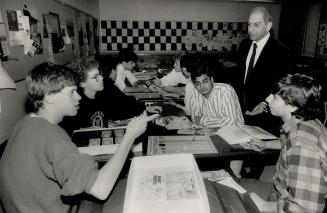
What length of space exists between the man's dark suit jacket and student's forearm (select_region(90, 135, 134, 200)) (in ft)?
6.90

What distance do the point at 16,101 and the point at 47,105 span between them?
58cm

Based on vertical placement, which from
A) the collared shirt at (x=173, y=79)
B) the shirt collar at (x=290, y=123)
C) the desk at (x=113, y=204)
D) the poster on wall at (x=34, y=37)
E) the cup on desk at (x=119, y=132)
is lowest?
the desk at (x=113, y=204)

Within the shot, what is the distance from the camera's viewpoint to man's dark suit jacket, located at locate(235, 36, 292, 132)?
9.17 feet

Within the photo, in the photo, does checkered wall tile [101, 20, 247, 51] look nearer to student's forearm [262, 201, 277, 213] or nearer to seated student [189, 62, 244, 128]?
seated student [189, 62, 244, 128]

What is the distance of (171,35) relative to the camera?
611 centimetres

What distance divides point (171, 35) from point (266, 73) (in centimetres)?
360

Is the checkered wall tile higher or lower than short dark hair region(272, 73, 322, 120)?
higher

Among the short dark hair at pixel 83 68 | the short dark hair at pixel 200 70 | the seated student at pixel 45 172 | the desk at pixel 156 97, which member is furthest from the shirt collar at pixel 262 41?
the seated student at pixel 45 172

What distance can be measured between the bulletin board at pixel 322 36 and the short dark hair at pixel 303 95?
16.3 feet

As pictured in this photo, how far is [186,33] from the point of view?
6.13m

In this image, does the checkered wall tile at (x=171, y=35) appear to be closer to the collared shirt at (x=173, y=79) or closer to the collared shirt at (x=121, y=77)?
the collared shirt at (x=121, y=77)

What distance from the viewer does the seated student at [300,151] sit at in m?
1.14

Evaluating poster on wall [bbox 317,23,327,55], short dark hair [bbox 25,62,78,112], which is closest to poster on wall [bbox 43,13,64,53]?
short dark hair [bbox 25,62,78,112]

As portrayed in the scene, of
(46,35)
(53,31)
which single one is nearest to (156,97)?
(53,31)
